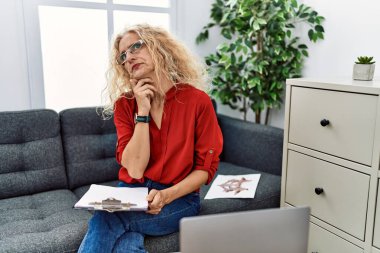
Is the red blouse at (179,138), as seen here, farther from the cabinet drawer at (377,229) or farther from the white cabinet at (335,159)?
the cabinet drawer at (377,229)

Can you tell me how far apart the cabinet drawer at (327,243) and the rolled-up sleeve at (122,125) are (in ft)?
2.98

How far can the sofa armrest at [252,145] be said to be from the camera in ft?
6.72

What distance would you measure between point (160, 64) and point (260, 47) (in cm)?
108

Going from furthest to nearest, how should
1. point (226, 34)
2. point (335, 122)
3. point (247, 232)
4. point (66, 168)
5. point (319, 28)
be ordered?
point (226, 34), point (319, 28), point (66, 168), point (335, 122), point (247, 232)

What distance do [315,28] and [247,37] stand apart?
16.5 inches

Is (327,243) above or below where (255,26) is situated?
below

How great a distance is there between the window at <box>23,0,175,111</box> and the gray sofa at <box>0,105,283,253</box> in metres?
0.30

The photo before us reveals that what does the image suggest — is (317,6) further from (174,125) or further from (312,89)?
(174,125)

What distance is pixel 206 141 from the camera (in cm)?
146

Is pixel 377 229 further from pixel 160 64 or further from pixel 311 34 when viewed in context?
pixel 311 34

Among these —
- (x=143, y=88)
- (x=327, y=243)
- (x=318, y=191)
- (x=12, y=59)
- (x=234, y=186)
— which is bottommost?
(x=327, y=243)

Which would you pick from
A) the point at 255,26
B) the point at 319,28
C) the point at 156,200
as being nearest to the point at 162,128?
the point at 156,200

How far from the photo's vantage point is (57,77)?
2219mm

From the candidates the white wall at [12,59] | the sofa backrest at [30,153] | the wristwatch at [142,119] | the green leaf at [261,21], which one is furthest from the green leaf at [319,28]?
the white wall at [12,59]
